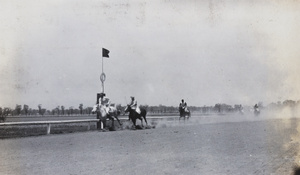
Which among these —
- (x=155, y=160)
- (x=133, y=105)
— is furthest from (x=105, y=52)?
(x=155, y=160)

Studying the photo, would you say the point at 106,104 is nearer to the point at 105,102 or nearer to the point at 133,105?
the point at 105,102

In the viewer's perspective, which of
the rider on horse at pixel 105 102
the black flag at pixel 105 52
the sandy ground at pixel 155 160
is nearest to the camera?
the sandy ground at pixel 155 160

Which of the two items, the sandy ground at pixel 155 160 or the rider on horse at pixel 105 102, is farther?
the rider on horse at pixel 105 102

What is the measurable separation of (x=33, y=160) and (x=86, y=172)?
2.59 meters

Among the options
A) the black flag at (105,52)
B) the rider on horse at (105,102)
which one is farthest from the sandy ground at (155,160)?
the black flag at (105,52)

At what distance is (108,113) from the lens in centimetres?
2500

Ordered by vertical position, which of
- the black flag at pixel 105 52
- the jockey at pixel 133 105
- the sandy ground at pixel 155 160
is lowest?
the sandy ground at pixel 155 160

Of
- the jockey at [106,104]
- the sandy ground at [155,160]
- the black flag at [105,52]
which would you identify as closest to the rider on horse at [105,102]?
the jockey at [106,104]

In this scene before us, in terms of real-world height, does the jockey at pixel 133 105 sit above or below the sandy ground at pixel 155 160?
above

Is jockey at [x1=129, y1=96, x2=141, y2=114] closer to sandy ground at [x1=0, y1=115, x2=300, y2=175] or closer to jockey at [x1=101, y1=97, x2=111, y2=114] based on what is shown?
jockey at [x1=101, y1=97, x2=111, y2=114]

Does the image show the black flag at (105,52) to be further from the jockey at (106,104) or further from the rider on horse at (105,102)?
the jockey at (106,104)

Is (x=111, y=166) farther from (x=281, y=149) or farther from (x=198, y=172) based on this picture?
(x=281, y=149)

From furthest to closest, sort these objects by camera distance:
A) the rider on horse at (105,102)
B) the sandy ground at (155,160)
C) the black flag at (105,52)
A: the black flag at (105,52) < the rider on horse at (105,102) < the sandy ground at (155,160)

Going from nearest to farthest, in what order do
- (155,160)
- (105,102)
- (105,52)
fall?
(155,160), (105,102), (105,52)
